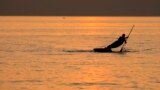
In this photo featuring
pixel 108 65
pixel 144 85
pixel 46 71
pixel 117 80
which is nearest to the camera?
pixel 144 85

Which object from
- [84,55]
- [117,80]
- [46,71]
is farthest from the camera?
[84,55]

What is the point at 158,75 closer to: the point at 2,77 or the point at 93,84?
the point at 93,84

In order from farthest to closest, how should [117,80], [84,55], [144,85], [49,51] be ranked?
[49,51]
[84,55]
[117,80]
[144,85]

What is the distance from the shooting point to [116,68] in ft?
121

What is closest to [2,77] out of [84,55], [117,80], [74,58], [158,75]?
[117,80]

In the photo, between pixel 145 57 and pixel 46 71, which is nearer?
pixel 46 71

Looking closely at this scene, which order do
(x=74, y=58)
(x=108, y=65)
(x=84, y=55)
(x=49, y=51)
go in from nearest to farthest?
1. (x=108, y=65)
2. (x=74, y=58)
3. (x=84, y=55)
4. (x=49, y=51)

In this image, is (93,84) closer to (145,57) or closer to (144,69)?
(144,69)

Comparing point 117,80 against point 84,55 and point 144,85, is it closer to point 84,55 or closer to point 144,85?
point 144,85

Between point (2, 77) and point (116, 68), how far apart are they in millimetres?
7749

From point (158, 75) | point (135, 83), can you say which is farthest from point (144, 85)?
point (158, 75)

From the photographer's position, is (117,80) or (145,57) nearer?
(117,80)

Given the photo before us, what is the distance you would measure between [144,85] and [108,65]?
9.52m

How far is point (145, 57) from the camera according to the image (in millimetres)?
44500
